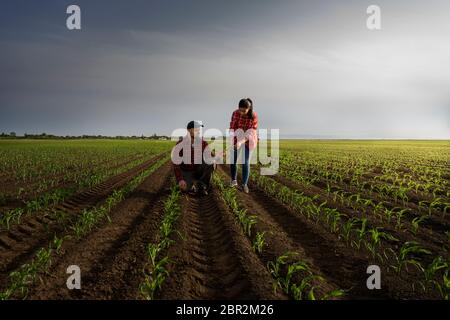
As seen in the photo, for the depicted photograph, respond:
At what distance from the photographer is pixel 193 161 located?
27.5 feet

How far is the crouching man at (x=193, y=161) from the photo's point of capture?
7.88m

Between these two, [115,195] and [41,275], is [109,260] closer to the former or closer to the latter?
[41,275]

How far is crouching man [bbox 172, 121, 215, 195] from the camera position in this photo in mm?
7883

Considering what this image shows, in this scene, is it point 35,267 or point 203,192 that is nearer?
point 35,267

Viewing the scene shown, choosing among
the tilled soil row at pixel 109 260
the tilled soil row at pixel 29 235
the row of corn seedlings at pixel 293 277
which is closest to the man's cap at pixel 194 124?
the tilled soil row at pixel 109 260

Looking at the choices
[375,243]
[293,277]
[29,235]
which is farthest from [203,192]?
[293,277]

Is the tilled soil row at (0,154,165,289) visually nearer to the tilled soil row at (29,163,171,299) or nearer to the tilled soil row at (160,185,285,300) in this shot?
the tilled soil row at (29,163,171,299)

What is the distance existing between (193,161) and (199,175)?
0.54 meters

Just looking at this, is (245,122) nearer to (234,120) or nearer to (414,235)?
(234,120)

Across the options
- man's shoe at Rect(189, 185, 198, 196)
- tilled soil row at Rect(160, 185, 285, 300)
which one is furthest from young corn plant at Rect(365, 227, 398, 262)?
man's shoe at Rect(189, 185, 198, 196)

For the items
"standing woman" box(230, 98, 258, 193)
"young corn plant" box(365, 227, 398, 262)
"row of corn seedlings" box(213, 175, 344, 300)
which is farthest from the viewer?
"standing woman" box(230, 98, 258, 193)

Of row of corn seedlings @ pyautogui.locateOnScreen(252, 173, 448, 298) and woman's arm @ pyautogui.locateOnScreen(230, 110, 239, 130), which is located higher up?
woman's arm @ pyautogui.locateOnScreen(230, 110, 239, 130)
